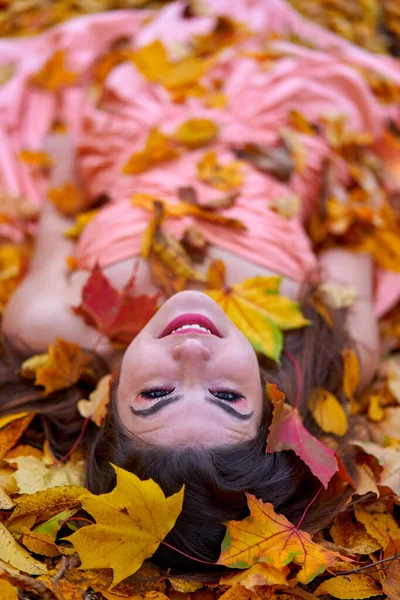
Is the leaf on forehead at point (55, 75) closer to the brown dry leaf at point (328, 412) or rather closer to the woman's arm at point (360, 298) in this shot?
the woman's arm at point (360, 298)

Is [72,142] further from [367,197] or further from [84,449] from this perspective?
[84,449]

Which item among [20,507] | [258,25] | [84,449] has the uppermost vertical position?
[258,25]

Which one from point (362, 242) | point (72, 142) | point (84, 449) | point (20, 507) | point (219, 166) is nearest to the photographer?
point (20, 507)

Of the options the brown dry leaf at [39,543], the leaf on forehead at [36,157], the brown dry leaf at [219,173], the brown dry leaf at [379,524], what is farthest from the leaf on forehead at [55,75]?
the brown dry leaf at [379,524]

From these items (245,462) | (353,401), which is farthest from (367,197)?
(245,462)

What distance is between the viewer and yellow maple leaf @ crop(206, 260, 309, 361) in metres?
1.77

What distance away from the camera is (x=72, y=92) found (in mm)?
2889

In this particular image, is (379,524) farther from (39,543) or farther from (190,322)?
(39,543)

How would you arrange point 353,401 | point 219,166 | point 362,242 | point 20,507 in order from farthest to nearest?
1. point 362,242
2. point 219,166
3. point 353,401
4. point 20,507

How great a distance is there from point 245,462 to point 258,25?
7.61ft

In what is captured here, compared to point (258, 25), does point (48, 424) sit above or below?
below

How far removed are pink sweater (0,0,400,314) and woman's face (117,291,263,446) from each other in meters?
0.56

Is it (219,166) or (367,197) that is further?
(367,197)

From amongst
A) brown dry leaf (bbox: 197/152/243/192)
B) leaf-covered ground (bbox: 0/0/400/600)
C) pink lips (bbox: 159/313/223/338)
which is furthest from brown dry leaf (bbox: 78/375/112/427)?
brown dry leaf (bbox: 197/152/243/192)
